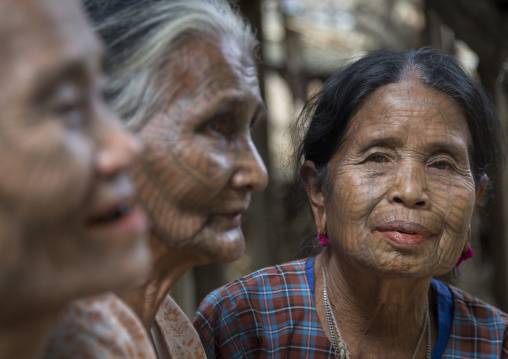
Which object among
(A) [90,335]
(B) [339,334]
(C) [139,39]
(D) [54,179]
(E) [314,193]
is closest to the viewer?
(D) [54,179]

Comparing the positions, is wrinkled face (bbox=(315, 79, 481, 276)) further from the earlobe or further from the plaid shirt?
the plaid shirt

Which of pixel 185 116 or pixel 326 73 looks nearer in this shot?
pixel 185 116

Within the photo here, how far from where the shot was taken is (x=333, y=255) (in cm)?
227

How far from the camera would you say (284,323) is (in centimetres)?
214

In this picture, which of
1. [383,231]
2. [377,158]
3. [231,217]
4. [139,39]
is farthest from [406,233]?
[139,39]

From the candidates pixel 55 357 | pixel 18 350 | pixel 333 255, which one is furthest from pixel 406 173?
pixel 18 350

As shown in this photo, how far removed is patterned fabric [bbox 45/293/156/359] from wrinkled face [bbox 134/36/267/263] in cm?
22

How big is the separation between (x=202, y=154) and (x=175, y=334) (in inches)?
22.4

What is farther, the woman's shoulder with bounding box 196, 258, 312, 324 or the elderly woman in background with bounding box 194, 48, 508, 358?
the woman's shoulder with bounding box 196, 258, 312, 324

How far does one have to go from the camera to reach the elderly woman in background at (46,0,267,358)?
51.9 inches

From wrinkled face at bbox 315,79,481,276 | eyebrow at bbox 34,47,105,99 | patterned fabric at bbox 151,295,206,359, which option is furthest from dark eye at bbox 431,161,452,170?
eyebrow at bbox 34,47,105,99

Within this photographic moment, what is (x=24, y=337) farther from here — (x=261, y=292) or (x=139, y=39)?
(x=261, y=292)

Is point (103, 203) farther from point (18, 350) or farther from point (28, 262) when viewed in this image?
point (18, 350)

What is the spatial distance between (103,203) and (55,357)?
1.24ft
